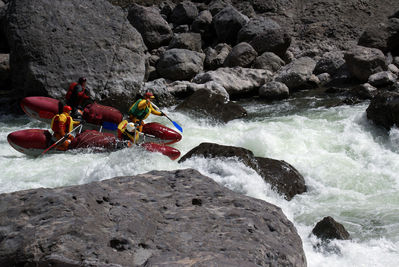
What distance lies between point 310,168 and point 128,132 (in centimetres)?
284

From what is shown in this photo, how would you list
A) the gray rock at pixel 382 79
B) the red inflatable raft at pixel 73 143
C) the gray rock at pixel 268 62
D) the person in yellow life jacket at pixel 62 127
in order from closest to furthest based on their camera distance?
the red inflatable raft at pixel 73 143 < the person in yellow life jacket at pixel 62 127 < the gray rock at pixel 382 79 < the gray rock at pixel 268 62

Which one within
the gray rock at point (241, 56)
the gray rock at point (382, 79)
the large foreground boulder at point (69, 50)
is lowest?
the gray rock at point (382, 79)

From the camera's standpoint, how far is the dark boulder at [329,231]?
12.6 ft

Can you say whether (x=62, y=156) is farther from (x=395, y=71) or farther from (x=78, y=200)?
(x=395, y=71)

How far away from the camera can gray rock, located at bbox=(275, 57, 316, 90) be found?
10906 millimetres

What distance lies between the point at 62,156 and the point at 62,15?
423 centimetres

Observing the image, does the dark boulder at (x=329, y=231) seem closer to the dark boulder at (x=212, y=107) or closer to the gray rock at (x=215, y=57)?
the dark boulder at (x=212, y=107)

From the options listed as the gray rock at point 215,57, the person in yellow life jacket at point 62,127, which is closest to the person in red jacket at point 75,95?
the person in yellow life jacket at point 62,127

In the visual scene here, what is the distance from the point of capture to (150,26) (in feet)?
45.7

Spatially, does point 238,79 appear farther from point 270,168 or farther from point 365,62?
point 270,168

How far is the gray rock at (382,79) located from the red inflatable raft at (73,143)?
6.34m

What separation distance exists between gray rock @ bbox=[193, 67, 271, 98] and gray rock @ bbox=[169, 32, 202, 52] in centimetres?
241

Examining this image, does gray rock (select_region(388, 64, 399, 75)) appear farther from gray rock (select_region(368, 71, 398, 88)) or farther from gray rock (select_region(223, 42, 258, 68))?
gray rock (select_region(223, 42, 258, 68))

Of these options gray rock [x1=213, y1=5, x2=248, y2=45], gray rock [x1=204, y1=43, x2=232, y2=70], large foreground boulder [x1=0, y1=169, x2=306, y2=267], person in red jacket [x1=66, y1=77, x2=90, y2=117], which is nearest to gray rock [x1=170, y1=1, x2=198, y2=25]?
gray rock [x1=213, y1=5, x2=248, y2=45]
